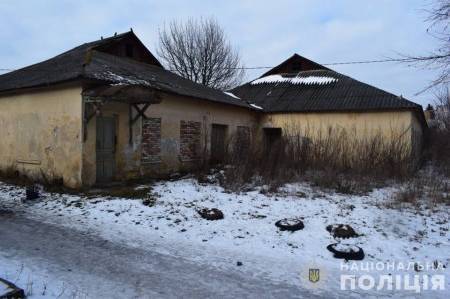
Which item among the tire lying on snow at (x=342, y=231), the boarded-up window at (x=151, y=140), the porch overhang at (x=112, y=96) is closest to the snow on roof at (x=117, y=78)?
the porch overhang at (x=112, y=96)

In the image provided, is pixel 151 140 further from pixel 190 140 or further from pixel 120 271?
pixel 120 271

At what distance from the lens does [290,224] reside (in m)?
6.19

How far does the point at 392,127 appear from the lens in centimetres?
1509

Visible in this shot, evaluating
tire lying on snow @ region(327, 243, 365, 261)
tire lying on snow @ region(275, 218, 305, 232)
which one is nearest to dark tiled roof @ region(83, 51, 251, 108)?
tire lying on snow @ region(275, 218, 305, 232)

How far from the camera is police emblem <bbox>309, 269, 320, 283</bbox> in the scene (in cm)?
439

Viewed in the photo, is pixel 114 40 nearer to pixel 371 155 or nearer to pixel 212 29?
pixel 371 155

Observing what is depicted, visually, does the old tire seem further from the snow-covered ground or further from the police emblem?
the police emblem

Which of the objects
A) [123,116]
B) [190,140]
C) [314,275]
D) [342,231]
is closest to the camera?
[314,275]

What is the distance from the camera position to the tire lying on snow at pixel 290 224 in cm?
614

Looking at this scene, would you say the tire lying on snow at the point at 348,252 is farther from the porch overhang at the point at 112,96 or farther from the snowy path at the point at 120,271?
the porch overhang at the point at 112,96

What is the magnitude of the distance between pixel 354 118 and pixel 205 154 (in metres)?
6.89

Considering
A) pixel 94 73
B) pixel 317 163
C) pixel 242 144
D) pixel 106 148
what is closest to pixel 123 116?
pixel 106 148

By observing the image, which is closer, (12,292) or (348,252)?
(12,292)

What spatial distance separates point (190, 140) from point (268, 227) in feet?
23.4
